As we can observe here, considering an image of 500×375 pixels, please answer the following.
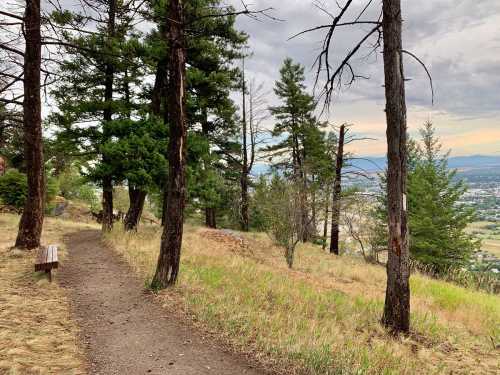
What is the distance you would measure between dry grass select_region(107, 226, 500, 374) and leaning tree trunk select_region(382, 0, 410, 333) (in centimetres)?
124

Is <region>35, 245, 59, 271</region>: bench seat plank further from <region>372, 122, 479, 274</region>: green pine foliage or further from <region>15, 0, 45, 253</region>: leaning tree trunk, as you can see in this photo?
<region>372, 122, 479, 274</region>: green pine foliage

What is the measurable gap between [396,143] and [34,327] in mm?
6181

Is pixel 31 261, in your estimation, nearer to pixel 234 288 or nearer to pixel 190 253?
pixel 190 253

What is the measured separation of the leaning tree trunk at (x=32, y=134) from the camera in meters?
9.51

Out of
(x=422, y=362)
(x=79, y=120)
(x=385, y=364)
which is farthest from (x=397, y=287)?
(x=79, y=120)

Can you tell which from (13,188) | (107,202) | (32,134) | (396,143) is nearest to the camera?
(396,143)

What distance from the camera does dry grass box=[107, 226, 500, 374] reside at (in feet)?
14.1

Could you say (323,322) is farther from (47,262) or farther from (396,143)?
(47,262)

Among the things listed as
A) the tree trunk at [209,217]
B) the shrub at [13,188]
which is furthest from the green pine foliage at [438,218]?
the shrub at [13,188]

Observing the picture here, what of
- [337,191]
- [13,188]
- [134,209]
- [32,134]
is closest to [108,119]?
[134,209]

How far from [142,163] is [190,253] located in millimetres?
4549

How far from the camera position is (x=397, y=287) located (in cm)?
605

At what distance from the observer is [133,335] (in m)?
5.04

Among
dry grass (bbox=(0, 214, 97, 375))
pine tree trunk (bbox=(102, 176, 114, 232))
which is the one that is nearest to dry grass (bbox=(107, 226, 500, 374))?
dry grass (bbox=(0, 214, 97, 375))
